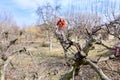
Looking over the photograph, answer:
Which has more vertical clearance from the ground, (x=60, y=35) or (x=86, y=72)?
(x=60, y=35)

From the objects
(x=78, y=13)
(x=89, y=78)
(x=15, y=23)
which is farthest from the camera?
(x=15, y=23)

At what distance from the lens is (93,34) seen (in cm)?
163

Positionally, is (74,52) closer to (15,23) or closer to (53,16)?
(53,16)

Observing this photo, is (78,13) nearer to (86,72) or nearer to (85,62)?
(86,72)

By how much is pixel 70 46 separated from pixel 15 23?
1648 inches

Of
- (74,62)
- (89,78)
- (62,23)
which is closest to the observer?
(74,62)

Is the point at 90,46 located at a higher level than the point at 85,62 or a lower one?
higher

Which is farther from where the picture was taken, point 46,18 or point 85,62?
point 46,18

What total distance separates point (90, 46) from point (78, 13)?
23.5 m

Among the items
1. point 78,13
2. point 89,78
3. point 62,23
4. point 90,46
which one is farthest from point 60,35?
point 78,13

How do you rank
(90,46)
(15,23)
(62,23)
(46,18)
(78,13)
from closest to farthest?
(90,46) < (62,23) < (78,13) < (46,18) < (15,23)

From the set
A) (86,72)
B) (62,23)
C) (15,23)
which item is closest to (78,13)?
(86,72)

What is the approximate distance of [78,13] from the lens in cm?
2492

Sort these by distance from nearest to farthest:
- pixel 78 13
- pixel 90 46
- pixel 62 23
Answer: pixel 90 46, pixel 62 23, pixel 78 13
